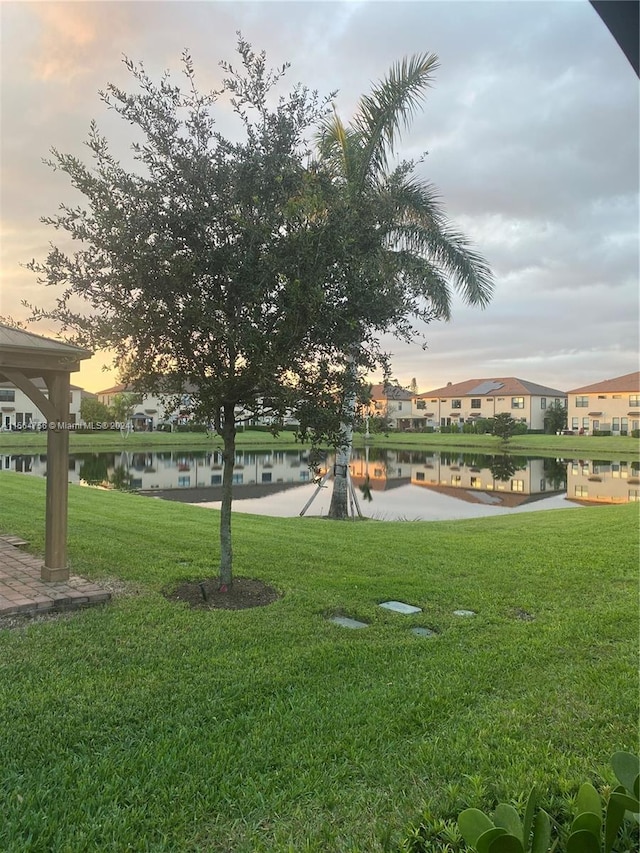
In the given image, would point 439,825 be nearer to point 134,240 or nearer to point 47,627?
point 47,627

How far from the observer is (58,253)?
5.21 meters

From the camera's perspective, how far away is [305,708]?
3334mm

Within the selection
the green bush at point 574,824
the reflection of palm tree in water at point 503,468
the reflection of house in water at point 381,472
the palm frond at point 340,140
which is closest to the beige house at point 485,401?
the reflection of palm tree in water at point 503,468

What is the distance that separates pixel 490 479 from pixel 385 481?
456 centimetres

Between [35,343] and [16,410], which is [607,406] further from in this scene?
[35,343]

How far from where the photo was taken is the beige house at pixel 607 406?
55.1 meters

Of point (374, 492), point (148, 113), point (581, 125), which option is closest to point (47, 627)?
point (148, 113)

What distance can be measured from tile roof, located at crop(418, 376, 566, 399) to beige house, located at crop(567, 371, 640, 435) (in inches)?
210

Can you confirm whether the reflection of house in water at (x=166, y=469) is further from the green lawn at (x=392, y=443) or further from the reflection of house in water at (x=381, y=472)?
the reflection of house in water at (x=381, y=472)

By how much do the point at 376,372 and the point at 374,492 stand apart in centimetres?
1361

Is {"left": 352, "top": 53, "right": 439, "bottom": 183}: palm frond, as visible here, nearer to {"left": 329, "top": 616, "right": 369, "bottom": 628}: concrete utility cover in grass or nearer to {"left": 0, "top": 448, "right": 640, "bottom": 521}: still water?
{"left": 0, "top": 448, "right": 640, "bottom": 521}: still water

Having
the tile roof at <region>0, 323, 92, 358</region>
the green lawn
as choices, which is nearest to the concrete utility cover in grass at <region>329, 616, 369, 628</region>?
the tile roof at <region>0, 323, 92, 358</region>

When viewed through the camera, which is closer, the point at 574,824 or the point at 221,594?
the point at 574,824

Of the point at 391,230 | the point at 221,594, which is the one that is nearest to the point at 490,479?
the point at 391,230
